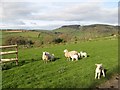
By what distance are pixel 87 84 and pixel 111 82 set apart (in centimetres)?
183

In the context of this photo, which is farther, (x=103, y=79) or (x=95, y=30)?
(x=95, y=30)

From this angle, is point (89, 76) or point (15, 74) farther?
point (15, 74)

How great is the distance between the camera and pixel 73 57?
22.3 meters

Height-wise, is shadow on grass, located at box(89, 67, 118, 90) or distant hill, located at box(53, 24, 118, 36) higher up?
distant hill, located at box(53, 24, 118, 36)

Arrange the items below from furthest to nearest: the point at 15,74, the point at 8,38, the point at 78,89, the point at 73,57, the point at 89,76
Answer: the point at 8,38 < the point at 73,57 < the point at 15,74 < the point at 89,76 < the point at 78,89

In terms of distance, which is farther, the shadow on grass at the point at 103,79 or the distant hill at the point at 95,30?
the distant hill at the point at 95,30

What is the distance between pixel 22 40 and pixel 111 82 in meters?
53.4

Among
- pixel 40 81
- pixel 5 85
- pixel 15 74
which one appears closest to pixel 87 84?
pixel 40 81

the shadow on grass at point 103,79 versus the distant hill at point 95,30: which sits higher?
the distant hill at point 95,30

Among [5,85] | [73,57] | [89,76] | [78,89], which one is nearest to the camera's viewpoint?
[78,89]

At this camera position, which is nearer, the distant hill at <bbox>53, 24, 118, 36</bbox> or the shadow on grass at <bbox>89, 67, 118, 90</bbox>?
the shadow on grass at <bbox>89, 67, 118, 90</bbox>

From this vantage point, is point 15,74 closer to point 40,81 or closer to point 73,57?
point 40,81

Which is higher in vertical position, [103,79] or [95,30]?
[95,30]

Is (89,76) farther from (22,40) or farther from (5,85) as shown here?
(22,40)
